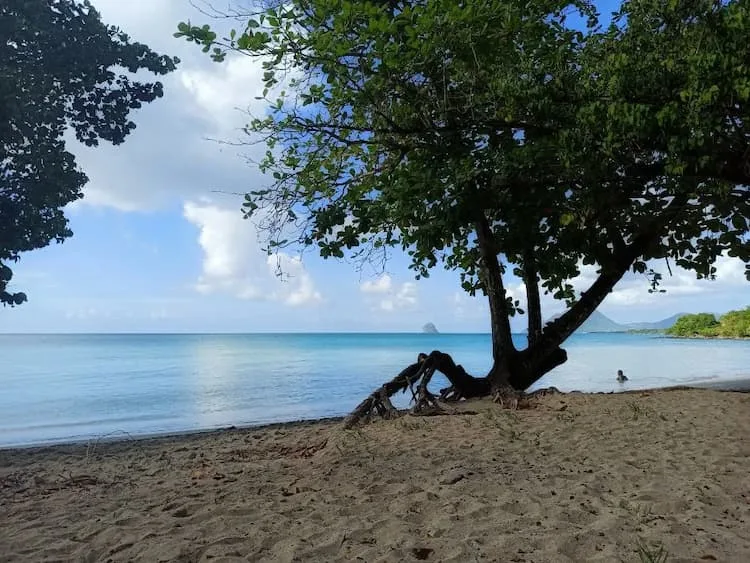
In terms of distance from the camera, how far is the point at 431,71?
614cm

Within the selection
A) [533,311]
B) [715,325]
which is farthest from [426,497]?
[715,325]

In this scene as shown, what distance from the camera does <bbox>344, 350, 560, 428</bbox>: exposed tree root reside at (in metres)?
8.37

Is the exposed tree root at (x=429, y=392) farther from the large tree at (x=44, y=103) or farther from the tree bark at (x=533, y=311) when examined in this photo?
the large tree at (x=44, y=103)

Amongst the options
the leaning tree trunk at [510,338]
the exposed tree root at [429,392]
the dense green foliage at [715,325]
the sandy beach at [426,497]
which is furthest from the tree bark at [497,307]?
the dense green foliage at [715,325]

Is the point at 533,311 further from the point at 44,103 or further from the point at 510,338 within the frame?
the point at 44,103

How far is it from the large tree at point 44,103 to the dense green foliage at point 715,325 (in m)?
69.4

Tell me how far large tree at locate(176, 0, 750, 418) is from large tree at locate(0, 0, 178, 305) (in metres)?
9.62

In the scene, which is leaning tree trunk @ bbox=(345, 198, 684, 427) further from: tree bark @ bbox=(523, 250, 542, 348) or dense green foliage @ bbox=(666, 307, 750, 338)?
dense green foliage @ bbox=(666, 307, 750, 338)

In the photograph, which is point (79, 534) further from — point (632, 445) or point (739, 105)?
point (739, 105)

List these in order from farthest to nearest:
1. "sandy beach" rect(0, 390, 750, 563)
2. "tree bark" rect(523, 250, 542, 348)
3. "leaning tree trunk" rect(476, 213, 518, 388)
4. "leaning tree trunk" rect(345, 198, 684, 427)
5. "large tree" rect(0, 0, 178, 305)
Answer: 1. "large tree" rect(0, 0, 178, 305)
2. "tree bark" rect(523, 250, 542, 348)
3. "leaning tree trunk" rect(476, 213, 518, 388)
4. "leaning tree trunk" rect(345, 198, 684, 427)
5. "sandy beach" rect(0, 390, 750, 563)

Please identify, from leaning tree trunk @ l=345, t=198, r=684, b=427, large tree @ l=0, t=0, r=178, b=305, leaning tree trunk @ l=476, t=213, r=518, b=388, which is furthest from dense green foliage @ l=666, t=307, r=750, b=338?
large tree @ l=0, t=0, r=178, b=305

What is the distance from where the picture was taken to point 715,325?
7900 cm

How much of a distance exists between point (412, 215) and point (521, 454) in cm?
354

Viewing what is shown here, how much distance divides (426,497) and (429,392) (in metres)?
5.00
